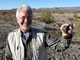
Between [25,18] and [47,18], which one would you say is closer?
[25,18]

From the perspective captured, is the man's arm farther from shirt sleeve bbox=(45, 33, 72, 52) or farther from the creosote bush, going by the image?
the creosote bush

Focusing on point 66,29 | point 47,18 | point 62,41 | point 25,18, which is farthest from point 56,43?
point 47,18

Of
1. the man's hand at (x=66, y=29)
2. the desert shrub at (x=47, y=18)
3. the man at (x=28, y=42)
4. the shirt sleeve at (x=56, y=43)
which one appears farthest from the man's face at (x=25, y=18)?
the desert shrub at (x=47, y=18)

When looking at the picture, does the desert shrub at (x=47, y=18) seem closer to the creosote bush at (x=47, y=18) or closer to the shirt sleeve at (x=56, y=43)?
the creosote bush at (x=47, y=18)

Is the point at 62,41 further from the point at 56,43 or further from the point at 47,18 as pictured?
the point at 47,18

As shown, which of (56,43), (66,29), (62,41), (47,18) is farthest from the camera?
(47,18)

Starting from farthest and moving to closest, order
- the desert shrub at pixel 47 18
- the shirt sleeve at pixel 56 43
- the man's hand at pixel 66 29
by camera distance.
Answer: the desert shrub at pixel 47 18
the shirt sleeve at pixel 56 43
the man's hand at pixel 66 29

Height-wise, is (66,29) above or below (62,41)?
above

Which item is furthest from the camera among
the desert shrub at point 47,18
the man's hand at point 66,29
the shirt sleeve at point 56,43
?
the desert shrub at point 47,18

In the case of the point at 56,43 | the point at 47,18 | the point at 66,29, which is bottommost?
the point at 47,18

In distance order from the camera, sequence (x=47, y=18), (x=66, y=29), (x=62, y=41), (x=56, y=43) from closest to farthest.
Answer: (x=66, y=29), (x=62, y=41), (x=56, y=43), (x=47, y=18)

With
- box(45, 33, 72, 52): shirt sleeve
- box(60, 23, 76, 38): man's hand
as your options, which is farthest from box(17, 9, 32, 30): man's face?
box(60, 23, 76, 38): man's hand

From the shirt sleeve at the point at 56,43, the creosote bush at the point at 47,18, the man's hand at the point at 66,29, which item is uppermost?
the man's hand at the point at 66,29

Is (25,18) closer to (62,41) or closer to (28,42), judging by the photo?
(28,42)
